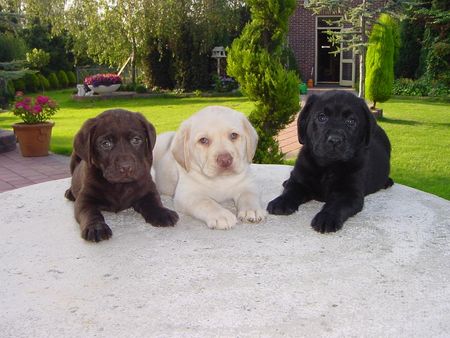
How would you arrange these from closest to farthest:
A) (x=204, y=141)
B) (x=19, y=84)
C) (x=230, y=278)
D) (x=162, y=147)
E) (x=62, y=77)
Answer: (x=230, y=278), (x=204, y=141), (x=162, y=147), (x=19, y=84), (x=62, y=77)

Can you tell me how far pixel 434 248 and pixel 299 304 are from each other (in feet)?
3.45

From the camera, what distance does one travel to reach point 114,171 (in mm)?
2928

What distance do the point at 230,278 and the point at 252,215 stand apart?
78 cm

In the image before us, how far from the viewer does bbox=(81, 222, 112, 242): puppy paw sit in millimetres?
2889

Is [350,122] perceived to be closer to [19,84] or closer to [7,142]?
[7,142]

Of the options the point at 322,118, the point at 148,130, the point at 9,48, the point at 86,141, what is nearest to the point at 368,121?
the point at 322,118

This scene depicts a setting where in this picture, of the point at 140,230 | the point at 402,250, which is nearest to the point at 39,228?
the point at 140,230

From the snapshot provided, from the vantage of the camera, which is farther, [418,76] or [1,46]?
[418,76]

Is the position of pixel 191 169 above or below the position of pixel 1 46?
below

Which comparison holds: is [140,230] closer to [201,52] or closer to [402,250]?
[402,250]

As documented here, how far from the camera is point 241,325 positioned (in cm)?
201

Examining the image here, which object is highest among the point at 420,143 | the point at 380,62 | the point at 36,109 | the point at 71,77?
the point at 380,62

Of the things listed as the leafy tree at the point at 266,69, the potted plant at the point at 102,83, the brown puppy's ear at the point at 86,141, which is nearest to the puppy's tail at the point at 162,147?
the brown puppy's ear at the point at 86,141

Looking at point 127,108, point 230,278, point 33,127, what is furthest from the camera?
point 127,108
